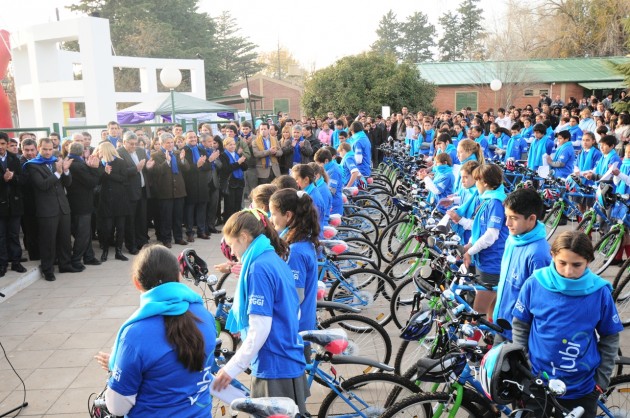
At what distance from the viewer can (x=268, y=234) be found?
124 inches

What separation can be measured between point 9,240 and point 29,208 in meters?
0.53

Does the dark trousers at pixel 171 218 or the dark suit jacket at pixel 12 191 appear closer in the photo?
the dark suit jacket at pixel 12 191

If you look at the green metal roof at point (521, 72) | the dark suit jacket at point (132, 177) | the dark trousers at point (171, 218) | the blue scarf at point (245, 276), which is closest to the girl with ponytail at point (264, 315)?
the blue scarf at point (245, 276)

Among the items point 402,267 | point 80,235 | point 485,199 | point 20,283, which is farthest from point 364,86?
point 485,199

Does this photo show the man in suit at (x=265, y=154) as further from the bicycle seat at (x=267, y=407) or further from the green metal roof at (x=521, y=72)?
the green metal roof at (x=521, y=72)

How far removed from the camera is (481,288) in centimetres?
465

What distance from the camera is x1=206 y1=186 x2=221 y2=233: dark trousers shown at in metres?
10.7

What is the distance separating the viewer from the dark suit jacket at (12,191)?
7.73 meters

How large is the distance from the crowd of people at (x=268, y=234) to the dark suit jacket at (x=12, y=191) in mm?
19

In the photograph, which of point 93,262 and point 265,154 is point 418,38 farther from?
point 93,262

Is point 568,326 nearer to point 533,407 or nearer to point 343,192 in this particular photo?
point 533,407

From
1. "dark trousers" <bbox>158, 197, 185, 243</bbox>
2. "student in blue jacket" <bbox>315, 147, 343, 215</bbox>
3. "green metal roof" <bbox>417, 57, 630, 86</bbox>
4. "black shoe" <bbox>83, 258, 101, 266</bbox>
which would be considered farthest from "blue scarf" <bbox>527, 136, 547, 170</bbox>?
"green metal roof" <bbox>417, 57, 630, 86</bbox>

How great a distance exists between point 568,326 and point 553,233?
6.64m

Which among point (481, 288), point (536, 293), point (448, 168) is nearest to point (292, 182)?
point (481, 288)
